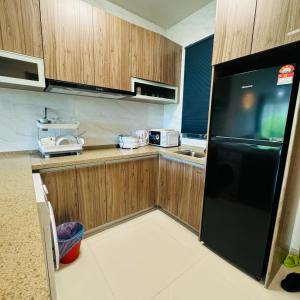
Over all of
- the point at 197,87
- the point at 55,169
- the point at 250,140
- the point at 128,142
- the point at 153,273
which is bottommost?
the point at 153,273

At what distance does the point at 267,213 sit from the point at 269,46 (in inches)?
45.8

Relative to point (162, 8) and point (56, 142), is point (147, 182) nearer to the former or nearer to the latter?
point (56, 142)

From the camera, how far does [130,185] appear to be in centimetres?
201

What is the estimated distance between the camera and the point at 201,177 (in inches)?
67.7

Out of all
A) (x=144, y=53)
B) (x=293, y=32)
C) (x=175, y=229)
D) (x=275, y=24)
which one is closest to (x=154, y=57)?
(x=144, y=53)

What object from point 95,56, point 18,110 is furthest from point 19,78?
point 95,56

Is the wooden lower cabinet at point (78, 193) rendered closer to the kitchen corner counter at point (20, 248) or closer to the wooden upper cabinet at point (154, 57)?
the kitchen corner counter at point (20, 248)

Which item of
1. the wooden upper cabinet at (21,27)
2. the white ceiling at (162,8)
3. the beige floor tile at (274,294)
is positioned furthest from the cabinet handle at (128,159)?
A: the white ceiling at (162,8)

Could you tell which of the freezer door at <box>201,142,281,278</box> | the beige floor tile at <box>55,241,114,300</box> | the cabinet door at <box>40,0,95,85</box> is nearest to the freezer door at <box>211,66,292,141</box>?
the freezer door at <box>201,142,281,278</box>

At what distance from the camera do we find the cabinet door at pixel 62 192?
149cm

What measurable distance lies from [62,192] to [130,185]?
73 centimetres

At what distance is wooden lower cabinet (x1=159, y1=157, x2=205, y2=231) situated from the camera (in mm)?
1773

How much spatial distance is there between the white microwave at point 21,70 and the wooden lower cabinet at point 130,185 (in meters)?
1.00

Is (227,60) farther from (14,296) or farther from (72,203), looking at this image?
(72,203)
